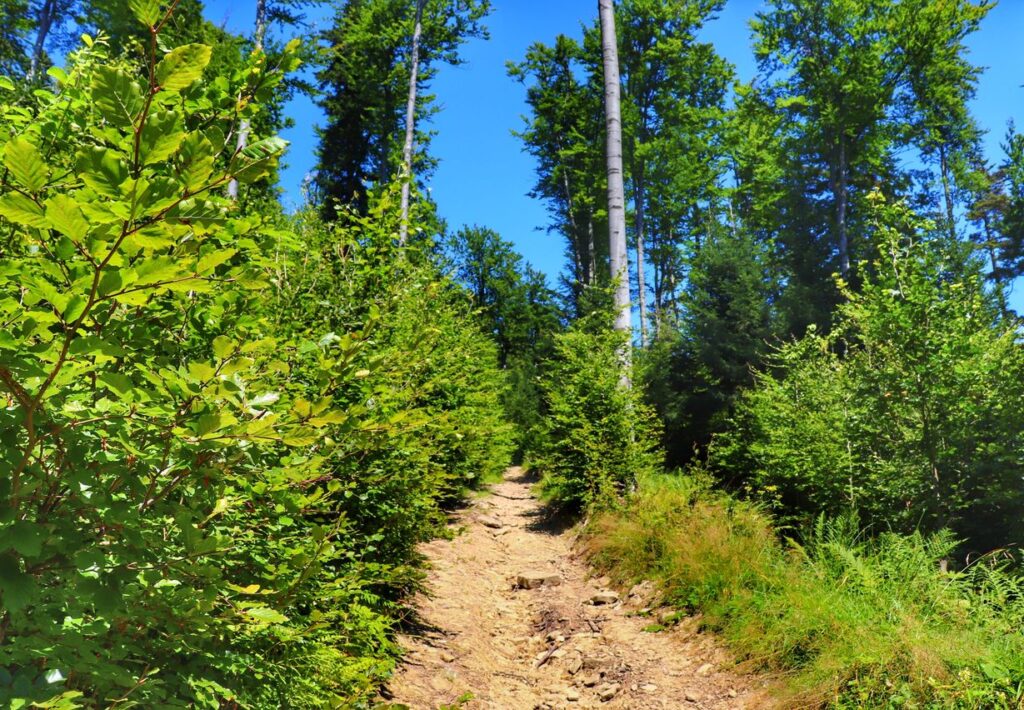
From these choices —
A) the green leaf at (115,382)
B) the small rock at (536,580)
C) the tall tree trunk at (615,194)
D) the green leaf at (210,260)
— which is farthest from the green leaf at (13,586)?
the tall tree trunk at (615,194)

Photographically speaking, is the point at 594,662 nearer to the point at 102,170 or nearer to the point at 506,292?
the point at 102,170

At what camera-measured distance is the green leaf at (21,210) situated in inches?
31.4

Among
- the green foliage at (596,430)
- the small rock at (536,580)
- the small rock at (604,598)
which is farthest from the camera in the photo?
the green foliage at (596,430)

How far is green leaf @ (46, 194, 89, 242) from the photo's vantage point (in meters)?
0.76

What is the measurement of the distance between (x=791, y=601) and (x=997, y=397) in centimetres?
271

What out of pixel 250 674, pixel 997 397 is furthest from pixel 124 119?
pixel 997 397

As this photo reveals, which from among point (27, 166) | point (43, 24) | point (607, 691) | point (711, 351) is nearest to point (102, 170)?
point (27, 166)

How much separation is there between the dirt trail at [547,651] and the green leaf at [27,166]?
9.74ft

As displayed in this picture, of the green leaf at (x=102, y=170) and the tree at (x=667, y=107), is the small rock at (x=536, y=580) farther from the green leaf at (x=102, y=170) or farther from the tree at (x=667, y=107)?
the tree at (x=667, y=107)

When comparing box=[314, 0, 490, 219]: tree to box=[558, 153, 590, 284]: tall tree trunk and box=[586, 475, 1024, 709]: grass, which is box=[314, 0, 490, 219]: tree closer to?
box=[558, 153, 590, 284]: tall tree trunk

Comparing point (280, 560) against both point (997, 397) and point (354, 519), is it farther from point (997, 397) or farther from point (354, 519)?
point (997, 397)

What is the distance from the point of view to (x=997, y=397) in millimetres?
4984

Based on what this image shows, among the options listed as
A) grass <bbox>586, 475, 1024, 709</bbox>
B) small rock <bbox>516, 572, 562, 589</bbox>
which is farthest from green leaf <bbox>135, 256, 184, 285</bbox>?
small rock <bbox>516, 572, 562, 589</bbox>

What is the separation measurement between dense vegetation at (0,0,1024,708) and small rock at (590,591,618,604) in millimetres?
318
